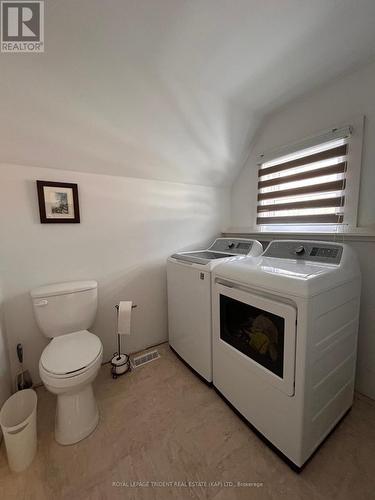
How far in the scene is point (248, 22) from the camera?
0.99 metres

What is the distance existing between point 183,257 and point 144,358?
1079 mm

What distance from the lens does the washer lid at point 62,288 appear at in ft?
4.59

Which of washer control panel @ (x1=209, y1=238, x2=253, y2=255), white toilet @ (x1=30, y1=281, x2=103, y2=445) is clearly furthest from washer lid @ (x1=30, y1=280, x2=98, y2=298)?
washer control panel @ (x1=209, y1=238, x2=253, y2=255)

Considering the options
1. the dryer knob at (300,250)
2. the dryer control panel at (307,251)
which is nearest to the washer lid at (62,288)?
the dryer control panel at (307,251)

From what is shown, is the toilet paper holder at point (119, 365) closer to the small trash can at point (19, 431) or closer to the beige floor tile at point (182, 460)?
the beige floor tile at point (182, 460)

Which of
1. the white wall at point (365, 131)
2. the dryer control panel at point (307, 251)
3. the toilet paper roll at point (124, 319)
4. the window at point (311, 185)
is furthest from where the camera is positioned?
the toilet paper roll at point (124, 319)

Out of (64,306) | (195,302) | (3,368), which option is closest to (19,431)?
(3,368)

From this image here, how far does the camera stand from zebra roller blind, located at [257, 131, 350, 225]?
1.51 metres

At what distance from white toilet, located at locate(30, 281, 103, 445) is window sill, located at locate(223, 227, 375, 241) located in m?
1.64

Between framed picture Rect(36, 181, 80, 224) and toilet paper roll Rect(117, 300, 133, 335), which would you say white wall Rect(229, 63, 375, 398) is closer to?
toilet paper roll Rect(117, 300, 133, 335)

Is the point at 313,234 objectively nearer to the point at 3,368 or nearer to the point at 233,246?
the point at 233,246

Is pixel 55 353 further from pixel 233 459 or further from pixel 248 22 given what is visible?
pixel 248 22

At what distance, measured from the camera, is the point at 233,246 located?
193 centimetres

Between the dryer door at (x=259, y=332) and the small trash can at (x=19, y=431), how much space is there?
118cm
